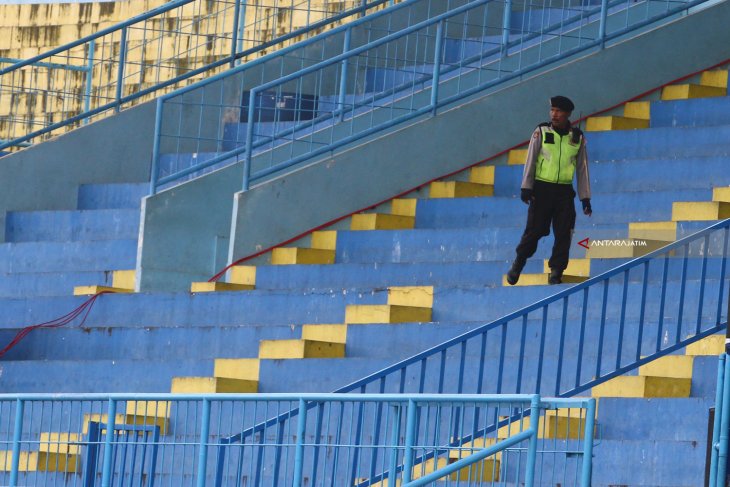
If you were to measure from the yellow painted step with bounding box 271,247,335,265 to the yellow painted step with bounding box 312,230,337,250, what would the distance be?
53mm

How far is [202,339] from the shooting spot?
1541 cm

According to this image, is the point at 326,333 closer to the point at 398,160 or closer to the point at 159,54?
the point at 398,160

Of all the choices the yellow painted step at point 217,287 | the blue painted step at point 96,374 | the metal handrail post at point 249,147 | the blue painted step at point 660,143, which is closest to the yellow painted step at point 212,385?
the blue painted step at point 96,374

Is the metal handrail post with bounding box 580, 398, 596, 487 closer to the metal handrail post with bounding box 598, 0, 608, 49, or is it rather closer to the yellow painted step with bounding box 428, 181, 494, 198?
the yellow painted step with bounding box 428, 181, 494, 198

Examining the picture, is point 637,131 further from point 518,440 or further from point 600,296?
point 518,440

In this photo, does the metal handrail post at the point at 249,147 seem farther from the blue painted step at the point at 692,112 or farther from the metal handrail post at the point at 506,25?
the blue painted step at the point at 692,112

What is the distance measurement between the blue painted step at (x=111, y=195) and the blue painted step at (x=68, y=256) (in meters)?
0.79

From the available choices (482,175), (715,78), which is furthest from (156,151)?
(715,78)

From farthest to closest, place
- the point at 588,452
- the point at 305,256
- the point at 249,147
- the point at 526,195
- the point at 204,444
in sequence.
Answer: the point at 249,147
the point at 305,256
the point at 526,195
the point at 204,444
the point at 588,452

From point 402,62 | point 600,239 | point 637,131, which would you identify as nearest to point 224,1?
point 402,62

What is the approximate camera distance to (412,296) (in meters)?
14.9

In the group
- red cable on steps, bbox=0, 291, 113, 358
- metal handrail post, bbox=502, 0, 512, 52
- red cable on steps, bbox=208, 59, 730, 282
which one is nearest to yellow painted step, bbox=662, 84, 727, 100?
red cable on steps, bbox=208, 59, 730, 282

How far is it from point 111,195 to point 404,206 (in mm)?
3054

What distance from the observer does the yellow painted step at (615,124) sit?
1754 centimetres
